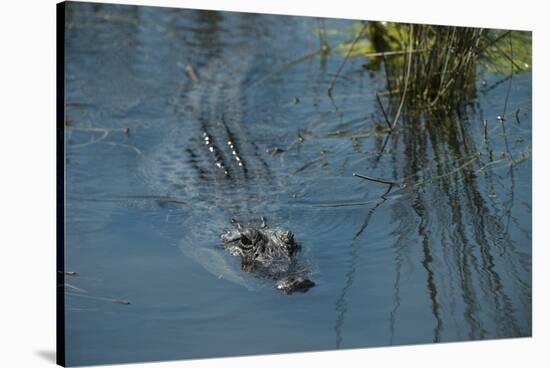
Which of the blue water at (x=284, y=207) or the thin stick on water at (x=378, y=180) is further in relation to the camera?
the thin stick on water at (x=378, y=180)

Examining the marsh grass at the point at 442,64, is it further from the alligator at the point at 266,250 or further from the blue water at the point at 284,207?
the alligator at the point at 266,250

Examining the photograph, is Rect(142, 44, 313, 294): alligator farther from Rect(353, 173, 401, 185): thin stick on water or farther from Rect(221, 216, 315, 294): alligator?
Rect(353, 173, 401, 185): thin stick on water

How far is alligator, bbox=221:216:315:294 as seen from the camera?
484 centimetres

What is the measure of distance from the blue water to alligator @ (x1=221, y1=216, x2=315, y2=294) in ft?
0.26

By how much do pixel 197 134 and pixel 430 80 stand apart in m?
1.68

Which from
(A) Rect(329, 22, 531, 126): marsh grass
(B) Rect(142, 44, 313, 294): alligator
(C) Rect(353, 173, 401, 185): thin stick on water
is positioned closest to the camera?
(B) Rect(142, 44, 313, 294): alligator

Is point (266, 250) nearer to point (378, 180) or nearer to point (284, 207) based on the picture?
point (284, 207)

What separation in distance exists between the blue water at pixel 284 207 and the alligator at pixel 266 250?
0.26 ft

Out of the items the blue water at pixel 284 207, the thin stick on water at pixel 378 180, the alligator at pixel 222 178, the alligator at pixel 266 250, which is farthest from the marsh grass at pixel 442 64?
the alligator at pixel 266 250

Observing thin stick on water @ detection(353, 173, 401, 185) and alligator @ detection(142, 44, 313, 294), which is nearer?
alligator @ detection(142, 44, 313, 294)

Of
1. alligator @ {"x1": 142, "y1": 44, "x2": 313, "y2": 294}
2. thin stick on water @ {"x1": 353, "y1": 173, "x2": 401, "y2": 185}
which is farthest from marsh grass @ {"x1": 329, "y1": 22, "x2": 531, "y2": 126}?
alligator @ {"x1": 142, "y1": 44, "x2": 313, "y2": 294}

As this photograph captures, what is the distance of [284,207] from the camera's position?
5.36 metres

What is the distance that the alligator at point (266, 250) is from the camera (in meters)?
4.84

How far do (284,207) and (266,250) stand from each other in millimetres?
464
